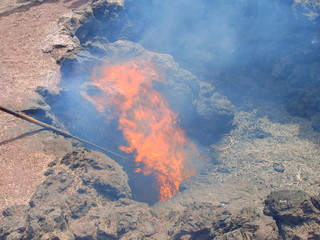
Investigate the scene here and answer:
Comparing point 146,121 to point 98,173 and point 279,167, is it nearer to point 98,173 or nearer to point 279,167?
point 98,173

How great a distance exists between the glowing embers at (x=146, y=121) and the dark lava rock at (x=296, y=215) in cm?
356

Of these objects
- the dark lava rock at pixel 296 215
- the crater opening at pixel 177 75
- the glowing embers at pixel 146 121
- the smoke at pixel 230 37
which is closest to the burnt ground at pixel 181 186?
the dark lava rock at pixel 296 215

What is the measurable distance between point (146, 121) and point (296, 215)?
5065 millimetres

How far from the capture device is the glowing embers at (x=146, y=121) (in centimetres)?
780

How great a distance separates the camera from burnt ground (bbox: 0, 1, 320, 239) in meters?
4.80

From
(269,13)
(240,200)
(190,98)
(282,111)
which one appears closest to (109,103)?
(190,98)

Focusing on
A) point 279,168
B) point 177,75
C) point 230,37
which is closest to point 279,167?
point 279,168

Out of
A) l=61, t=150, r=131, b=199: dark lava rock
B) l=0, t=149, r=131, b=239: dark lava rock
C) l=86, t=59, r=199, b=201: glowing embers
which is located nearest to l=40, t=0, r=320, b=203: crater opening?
l=86, t=59, r=199, b=201: glowing embers

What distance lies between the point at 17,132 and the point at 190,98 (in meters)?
5.74

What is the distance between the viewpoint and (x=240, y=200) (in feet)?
20.6

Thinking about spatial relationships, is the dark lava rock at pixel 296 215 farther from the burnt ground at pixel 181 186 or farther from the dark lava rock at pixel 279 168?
the dark lava rock at pixel 279 168

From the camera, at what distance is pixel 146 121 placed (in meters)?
8.18

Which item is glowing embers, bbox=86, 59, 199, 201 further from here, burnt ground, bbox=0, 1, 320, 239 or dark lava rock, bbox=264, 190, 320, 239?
dark lava rock, bbox=264, 190, 320, 239

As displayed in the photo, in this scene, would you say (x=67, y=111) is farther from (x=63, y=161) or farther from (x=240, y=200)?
(x=240, y=200)
